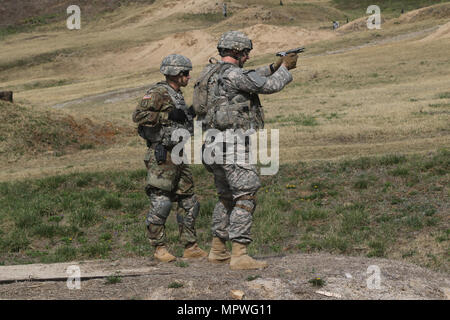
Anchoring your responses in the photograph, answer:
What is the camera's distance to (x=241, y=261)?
730 cm

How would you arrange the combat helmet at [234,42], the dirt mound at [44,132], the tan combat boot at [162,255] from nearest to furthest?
the combat helmet at [234,42], the tan combat boot at [162,255], the dirt mound at [44,132]

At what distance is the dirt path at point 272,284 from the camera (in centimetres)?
614

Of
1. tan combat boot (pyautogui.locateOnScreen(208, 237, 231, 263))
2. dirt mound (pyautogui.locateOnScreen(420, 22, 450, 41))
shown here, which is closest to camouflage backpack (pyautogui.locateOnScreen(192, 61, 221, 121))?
tan combat boot (pyautogui.locateOnScreen(208, 237, 231, 263))

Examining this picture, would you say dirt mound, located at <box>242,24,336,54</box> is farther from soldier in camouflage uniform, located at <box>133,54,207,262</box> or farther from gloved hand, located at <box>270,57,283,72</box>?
gloved hand, located at <box>270,57,283,72</box>

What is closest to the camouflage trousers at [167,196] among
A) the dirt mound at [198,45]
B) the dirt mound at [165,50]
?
the dirt mound at [198,45]

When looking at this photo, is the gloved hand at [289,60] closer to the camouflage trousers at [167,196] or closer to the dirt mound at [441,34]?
the camouflage trousers at [167,196]

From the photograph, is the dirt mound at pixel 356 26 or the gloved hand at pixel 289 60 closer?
the gloved hand at pixel 289 60

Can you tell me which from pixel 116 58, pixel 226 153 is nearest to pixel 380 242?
pixel 226 153

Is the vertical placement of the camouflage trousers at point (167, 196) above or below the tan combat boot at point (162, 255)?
above

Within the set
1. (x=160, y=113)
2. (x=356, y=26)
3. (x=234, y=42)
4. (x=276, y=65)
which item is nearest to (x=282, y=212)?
(x=160, y=113)

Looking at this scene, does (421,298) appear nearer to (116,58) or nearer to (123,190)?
(123,190)

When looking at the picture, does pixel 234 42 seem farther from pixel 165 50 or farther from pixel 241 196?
pixel 165 50

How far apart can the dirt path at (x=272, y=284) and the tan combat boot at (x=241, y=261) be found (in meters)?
0.09

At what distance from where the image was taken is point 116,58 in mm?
63469
